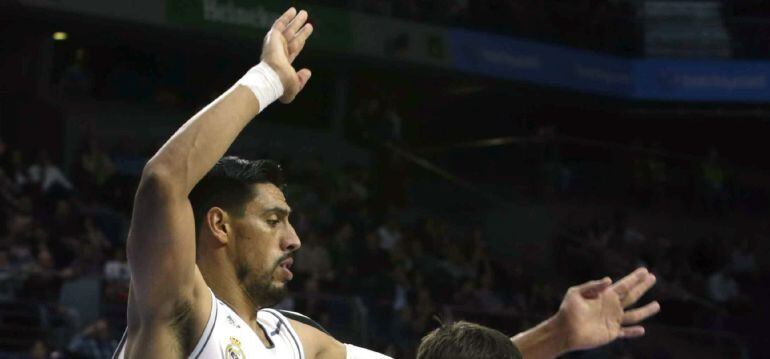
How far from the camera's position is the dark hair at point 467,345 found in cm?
261

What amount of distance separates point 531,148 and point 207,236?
14517 millimetres

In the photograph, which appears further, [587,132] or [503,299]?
[587,132]

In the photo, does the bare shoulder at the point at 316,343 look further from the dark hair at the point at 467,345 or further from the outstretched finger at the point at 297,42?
the dark hair at the point at 467,345

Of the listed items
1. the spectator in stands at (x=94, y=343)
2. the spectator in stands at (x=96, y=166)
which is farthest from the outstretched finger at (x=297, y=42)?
the spectator in stands at (x=96, y=166)

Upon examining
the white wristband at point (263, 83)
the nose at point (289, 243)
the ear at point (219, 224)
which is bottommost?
the nose at point (289, 243)

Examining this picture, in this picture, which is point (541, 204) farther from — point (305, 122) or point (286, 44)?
point (286, 44)

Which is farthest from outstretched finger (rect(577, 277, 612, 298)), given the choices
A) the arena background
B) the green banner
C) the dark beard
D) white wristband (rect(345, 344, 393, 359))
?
the green banner

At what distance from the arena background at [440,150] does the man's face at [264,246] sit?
26.1 ft

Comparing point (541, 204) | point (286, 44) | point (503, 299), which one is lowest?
point (503, 299)

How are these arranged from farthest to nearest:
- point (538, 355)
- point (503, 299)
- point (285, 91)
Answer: point (503, 299) < point (538, 355) < point (285, 91)

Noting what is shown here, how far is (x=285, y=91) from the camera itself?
3250 mm

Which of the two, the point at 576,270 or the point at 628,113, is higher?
the point at 628,113

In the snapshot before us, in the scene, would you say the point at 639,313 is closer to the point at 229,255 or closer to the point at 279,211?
the point at 279,211

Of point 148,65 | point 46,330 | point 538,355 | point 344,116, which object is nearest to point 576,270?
point 344,116
